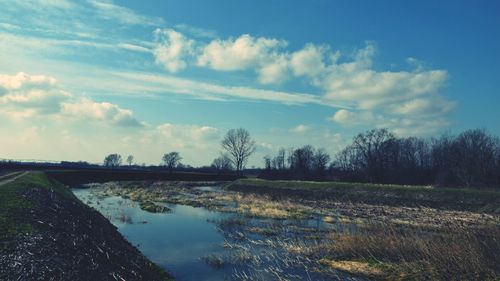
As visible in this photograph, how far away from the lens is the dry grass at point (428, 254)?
46.0 ft

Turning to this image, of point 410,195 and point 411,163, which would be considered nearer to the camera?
point 410,195

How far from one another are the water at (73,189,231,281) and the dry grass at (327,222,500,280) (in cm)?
600

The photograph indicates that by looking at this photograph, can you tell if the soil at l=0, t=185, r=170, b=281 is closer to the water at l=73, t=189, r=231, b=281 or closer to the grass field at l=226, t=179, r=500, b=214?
the water at l=73, t=189, r=231, b=281

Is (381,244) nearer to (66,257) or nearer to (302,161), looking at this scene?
(66,257)

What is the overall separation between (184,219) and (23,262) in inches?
896

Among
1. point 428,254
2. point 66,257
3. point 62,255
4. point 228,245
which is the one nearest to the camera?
point 66,257

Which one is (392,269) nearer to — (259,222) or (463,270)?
(463,270)

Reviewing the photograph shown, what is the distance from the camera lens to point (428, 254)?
15.9 m

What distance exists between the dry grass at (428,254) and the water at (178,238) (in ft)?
19.7

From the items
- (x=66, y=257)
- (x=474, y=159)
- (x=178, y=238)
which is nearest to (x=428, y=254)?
(x=66, y=257)

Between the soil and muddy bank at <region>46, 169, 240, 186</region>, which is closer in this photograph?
the soil

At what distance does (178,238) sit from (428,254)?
46.8 feet

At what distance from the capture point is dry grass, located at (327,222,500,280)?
46.0ft

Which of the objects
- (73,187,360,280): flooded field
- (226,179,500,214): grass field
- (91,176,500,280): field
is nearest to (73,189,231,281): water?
(73,187,360,280): flooded field
